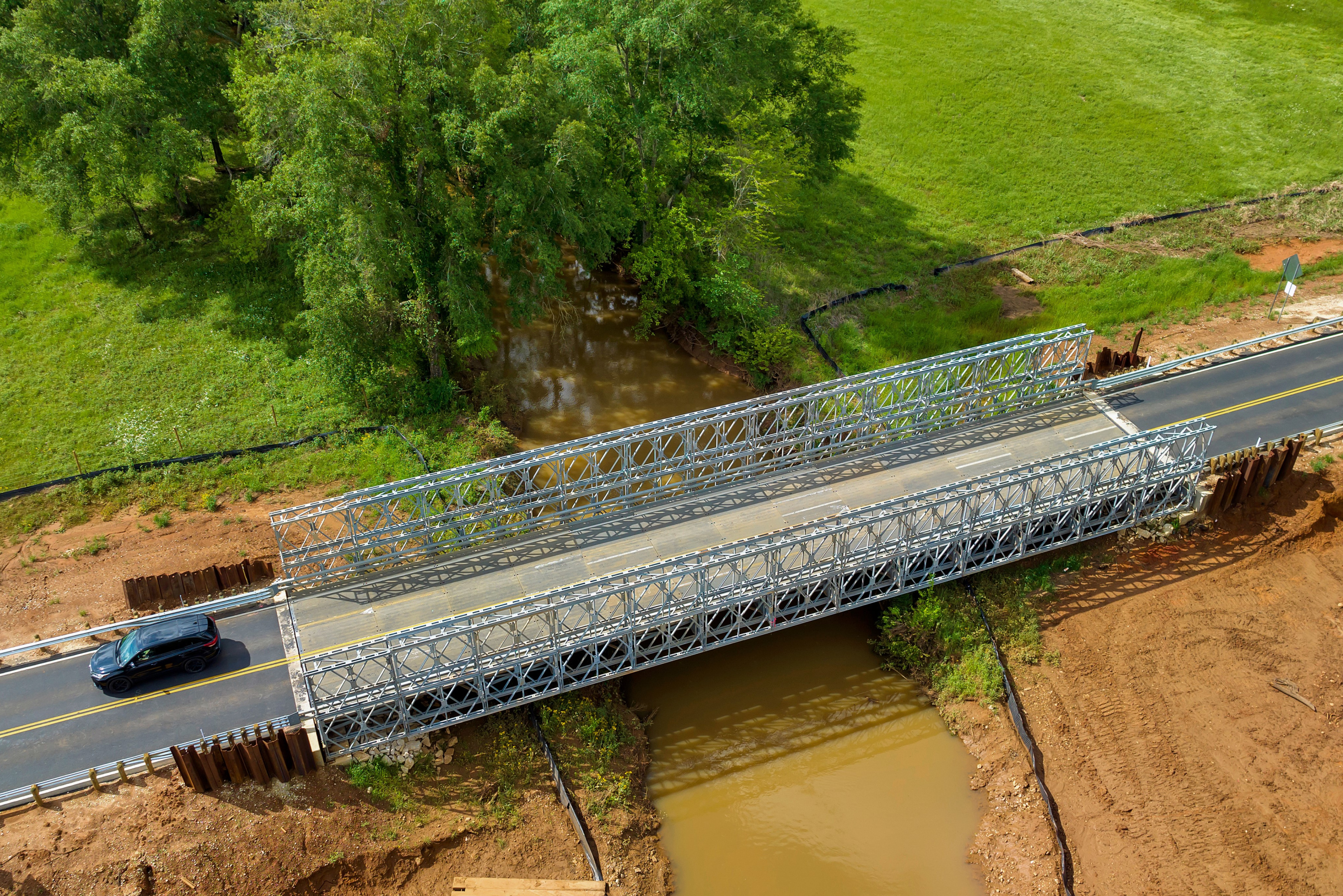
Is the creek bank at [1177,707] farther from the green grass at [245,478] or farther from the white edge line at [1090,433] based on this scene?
the green grass at [245,478]

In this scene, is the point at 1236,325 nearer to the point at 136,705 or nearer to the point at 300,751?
the point at 300,751

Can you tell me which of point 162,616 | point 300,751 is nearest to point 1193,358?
point 300,751

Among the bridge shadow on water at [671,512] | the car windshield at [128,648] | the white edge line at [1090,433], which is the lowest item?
the white edge line at [1090,433]

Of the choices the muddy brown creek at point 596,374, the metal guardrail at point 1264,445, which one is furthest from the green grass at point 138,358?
the metal guardrail at point 1264,445

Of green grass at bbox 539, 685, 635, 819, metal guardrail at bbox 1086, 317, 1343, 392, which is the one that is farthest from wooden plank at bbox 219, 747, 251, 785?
metal guardrail at bbox 1086, 317, 1343, 392

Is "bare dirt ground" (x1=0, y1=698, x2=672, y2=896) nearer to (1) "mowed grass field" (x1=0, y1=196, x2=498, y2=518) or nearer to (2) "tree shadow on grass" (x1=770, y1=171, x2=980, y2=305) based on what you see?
(1) "mowed grass field" (x1=0, y1=196, x2=498, y2=518)

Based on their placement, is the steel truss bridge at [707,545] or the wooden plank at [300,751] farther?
the steel truss bridge at [707,545]
